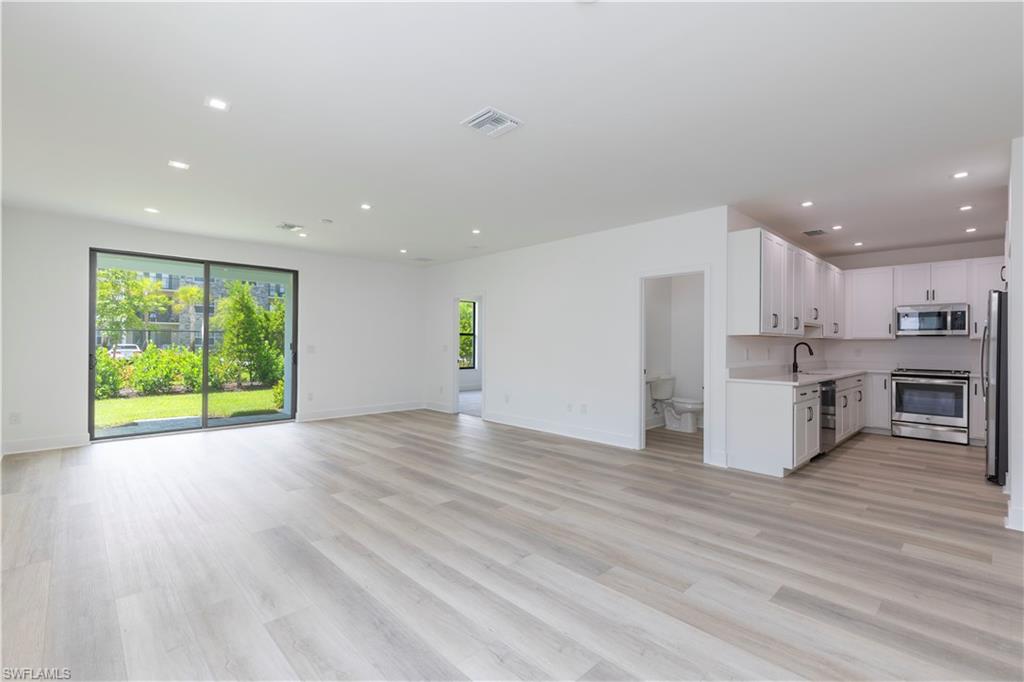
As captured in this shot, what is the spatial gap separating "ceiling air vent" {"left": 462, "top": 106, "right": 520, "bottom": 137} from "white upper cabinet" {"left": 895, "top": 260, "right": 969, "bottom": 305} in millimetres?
6445

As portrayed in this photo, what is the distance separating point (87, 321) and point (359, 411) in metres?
3.81

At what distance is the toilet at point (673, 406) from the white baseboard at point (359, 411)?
439 centimetres

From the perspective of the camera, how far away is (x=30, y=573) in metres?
2.55

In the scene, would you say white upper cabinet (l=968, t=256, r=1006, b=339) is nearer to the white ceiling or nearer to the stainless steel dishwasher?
the white ceiling

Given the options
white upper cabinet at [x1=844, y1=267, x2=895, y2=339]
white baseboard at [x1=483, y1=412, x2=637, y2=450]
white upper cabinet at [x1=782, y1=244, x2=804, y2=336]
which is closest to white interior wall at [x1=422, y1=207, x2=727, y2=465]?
white baseboard at [x1=483, y1=412, x2=637, y2=450]

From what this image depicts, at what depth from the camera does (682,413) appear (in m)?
6.76

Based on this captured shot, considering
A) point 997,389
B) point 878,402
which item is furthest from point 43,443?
point 878,402

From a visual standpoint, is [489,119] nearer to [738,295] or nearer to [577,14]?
[577,14]

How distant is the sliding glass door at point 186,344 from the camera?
5.97 meters

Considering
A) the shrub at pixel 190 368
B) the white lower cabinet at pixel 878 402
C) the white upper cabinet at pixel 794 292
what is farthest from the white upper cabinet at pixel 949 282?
the shrub at pixel 190 368

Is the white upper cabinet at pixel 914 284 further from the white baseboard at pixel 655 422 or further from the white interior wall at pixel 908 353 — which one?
the white baseboard at pixel 655 422

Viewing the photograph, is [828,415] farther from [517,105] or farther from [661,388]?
[517,105]

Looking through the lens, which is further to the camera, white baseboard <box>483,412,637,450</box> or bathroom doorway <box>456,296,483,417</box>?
bathroom doorway <box>456,296,483,417</box>

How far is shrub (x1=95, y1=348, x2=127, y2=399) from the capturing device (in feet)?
19.3
